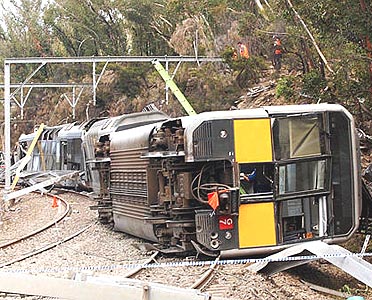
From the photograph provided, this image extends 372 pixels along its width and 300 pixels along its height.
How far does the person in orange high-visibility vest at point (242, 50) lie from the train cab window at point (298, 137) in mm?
16933

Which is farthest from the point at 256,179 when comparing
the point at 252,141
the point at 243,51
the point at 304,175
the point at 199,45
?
the point at 199,45

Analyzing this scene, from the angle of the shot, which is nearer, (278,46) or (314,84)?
(314,84)

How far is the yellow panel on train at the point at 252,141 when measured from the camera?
919 centimetres

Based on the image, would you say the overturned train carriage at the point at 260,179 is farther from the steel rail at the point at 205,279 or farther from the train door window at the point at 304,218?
the steel rail at the point at 205,279

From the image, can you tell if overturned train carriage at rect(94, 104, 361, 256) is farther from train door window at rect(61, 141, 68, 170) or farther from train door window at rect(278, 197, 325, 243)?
train door window at rect(61, 141, 68, 170)

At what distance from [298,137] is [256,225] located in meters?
1.48

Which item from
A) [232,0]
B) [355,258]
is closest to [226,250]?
[355,258]

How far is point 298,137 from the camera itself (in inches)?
372

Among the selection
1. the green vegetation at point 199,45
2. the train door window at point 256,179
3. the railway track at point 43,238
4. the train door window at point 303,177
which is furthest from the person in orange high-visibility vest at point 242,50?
the train door window at point 256,179

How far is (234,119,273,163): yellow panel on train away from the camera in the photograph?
30.1 ft

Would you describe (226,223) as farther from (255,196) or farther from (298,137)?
(298,137)

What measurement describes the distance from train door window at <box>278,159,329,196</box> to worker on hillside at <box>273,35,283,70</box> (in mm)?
13287

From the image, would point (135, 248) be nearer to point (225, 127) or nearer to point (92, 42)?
point (225, 127)

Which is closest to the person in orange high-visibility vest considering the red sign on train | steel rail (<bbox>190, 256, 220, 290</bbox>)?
the red sign on train
